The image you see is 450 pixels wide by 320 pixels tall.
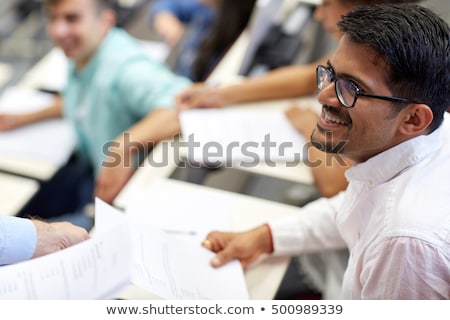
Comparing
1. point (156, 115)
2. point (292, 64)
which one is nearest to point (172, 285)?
point (156, 115)

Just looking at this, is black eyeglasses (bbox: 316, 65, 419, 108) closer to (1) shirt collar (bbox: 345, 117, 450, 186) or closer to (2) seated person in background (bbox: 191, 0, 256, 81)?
(1) shirt collar (bbox: 345, 117, 450, 186)

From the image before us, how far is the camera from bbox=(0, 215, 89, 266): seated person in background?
851 millimetres

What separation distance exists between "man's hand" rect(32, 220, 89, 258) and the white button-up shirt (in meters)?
0.45

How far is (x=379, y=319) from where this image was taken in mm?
691

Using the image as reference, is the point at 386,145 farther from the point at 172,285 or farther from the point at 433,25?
the point at 172,285

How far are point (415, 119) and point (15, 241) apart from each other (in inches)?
24.4

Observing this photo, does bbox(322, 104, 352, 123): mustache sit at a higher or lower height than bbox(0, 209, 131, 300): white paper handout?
higher

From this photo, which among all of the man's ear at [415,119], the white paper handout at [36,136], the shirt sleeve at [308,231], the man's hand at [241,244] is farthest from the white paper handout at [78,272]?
the white paper handout at [36,136]

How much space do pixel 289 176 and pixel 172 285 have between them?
0.57 meters

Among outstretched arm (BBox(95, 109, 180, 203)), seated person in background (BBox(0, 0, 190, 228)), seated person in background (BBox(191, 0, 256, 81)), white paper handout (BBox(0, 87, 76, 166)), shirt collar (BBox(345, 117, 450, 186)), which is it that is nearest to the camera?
shirt collar (BBox(345, 117, 450, 186))

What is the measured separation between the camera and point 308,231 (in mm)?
1216

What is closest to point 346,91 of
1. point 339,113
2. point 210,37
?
point 339,113

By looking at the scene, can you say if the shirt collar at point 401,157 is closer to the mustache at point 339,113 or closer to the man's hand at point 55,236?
the mustache at point 339,113

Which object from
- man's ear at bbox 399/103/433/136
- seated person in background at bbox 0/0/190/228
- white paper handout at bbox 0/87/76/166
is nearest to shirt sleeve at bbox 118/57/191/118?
seated person in background at bbox 0/0/190/228
